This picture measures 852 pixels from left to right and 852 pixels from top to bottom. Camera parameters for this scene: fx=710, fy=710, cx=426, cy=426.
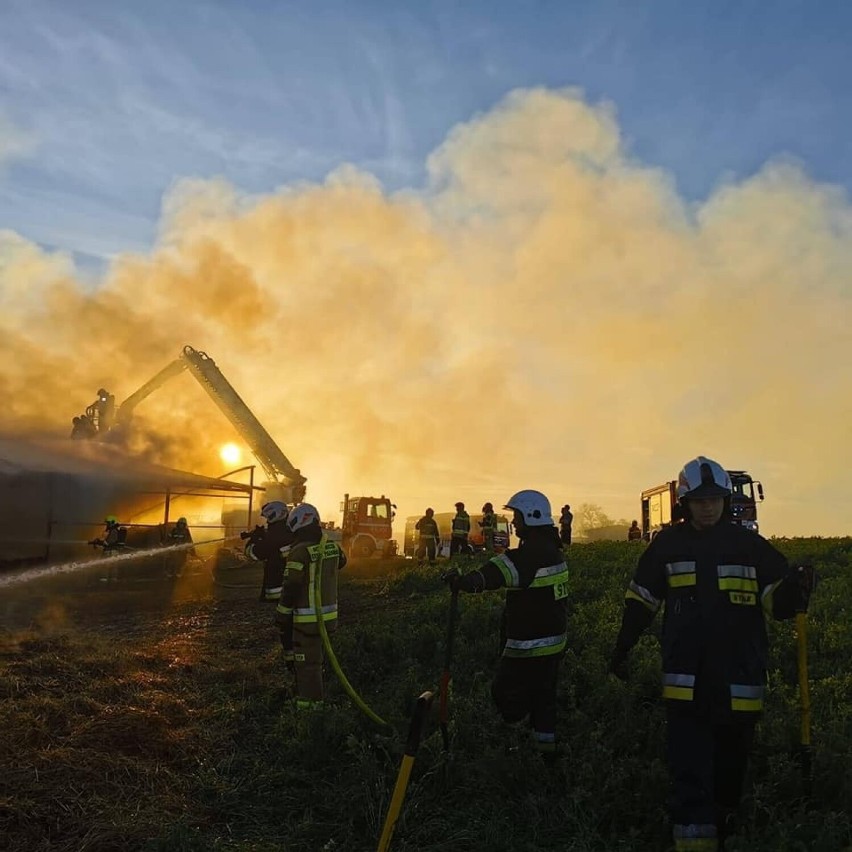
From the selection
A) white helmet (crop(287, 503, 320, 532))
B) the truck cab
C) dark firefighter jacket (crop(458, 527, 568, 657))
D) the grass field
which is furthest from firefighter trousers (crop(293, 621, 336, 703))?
the truck cab

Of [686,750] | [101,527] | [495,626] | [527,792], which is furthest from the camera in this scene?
[101,527]

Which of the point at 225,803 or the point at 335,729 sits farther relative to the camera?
the point at 335,729

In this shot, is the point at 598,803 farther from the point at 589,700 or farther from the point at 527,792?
the point at 589,700

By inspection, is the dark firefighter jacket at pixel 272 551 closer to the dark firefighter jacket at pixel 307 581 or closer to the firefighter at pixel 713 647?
the dark firefighter jacket at pixel 307 581

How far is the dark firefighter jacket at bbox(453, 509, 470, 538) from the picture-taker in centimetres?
2250

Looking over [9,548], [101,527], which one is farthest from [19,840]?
[101,527]

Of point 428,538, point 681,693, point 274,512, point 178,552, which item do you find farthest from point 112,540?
point 681,693

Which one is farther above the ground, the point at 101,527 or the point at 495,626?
the point at 101,527

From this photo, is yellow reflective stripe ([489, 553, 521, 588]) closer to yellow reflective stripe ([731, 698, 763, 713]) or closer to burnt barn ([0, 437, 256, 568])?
yellow reflective stripe ([731, 698, 763, 713])

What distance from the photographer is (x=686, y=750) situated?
3979 mm

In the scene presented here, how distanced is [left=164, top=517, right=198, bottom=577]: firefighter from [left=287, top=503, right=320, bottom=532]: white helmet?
524 inches

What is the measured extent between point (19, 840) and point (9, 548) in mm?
17341

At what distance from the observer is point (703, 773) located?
155 inches

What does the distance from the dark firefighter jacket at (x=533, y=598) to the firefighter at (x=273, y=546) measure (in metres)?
4.10
